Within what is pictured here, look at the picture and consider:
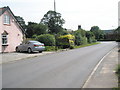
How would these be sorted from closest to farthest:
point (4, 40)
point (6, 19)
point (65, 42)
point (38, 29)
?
point (4, 40) < point (6, 19) < point (65, 42) < point (38, 29)

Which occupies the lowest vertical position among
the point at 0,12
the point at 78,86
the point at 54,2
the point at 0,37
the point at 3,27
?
the point at 78,86

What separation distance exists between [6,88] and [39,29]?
6774 centimetres

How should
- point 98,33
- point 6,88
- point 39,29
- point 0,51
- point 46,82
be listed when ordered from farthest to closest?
point 98,33 → point 39,29 → point 0,51 → point 46,82 → point 6,88

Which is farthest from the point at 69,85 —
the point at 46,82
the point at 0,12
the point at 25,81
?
the point at 0,12

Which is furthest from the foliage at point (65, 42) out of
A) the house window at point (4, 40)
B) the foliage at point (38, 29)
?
the foliage at point (38, 29)

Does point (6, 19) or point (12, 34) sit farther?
point (12, 34)

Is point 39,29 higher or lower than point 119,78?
higher

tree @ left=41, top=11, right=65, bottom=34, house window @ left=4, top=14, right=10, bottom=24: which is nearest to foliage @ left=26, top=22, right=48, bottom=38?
tree @ left=41, top=11, right=65, bottom=34

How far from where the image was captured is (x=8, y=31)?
76.0 ft

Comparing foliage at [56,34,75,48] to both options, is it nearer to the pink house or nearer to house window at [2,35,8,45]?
the pink house

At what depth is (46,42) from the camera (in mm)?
28297

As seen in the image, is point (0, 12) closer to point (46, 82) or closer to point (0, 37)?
point (0, 37)

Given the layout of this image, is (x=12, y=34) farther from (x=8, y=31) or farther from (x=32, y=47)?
(x=32, y=47)

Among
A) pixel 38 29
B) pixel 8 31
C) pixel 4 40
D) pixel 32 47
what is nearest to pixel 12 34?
pixel 8 31
